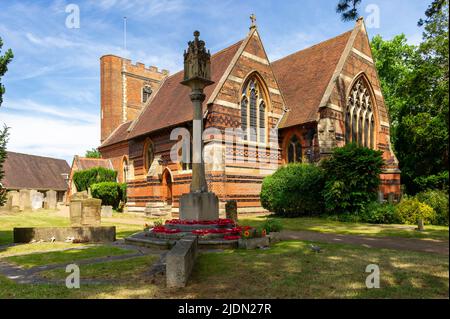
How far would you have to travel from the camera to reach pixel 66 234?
12.1 metres

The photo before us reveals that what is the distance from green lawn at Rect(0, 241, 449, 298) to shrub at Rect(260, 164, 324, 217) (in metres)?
10.8

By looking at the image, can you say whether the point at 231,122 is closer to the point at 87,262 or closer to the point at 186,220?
the point at 186,220

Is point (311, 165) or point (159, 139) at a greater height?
point (159, 139)

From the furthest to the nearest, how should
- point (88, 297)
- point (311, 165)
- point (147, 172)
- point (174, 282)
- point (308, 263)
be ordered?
point (147, 172) < point (311, 165) < point (308, 263) < point (174, 282) < point (88, 297)

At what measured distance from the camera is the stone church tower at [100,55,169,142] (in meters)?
42.6

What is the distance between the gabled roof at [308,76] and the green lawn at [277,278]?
14.8 metres

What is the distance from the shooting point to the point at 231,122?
21562 mm

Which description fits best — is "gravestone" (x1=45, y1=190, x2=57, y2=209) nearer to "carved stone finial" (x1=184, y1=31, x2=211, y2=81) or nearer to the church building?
the church building

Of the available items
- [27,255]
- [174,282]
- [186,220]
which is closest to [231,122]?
[186,220]

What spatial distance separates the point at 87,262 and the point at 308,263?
197 inches

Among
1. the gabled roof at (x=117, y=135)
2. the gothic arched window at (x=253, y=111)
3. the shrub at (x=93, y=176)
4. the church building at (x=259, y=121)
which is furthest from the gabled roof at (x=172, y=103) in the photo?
the shrub at (x=93, y=176)

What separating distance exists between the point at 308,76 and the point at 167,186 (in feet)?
42.3

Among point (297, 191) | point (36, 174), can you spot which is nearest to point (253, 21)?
point (297, 191)

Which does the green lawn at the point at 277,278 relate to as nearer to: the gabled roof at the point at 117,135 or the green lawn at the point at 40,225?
the green lawn at the point at 40,225
